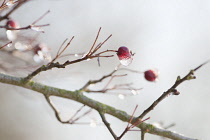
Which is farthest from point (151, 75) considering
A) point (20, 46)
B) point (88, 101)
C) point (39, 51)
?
point (20, 46)

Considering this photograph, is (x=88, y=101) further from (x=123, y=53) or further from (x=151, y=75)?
(x=151, y=75)

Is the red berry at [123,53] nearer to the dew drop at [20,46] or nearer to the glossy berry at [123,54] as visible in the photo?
the glossy berry at [123,54]

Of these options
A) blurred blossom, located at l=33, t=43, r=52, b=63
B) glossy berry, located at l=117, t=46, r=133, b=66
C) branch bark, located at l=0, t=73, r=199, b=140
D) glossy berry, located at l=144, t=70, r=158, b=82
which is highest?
glossy berry, located at l=117, t=46, r=133, b=66

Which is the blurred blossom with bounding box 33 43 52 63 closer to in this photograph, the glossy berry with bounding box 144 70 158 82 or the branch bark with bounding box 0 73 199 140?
the branch bark with bounding box 0 73 199 140

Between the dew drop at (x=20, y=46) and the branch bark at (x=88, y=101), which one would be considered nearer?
the branch bark at (x=88, y=101)

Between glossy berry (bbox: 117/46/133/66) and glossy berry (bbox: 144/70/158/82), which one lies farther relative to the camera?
glossy berry (bbox: 144/70/158/82)

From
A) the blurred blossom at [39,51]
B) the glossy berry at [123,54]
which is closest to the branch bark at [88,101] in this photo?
the glossy berry at [123,54]

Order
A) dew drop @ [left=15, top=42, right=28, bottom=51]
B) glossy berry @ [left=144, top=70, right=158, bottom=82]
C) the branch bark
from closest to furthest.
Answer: the branch bark
glossy berry @ [left=144, top=70, right=158, bottom=82]
dew drop @ [left=15, top=42, right=28, bottom=51]

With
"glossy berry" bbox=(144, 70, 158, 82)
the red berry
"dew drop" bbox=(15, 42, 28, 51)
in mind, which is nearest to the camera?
the red berry

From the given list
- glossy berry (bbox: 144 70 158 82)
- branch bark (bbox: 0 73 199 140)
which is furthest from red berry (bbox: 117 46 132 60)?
glossy berry (bbox: 144 70 158 82)

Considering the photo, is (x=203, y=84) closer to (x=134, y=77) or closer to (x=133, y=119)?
(x=134, y=77)

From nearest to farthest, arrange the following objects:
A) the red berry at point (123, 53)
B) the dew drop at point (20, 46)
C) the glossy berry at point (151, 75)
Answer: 1. the red berry at point (123, 53)
2. the glossy berry at point (151, 75)
3. the dew drop at point (20, 46)
